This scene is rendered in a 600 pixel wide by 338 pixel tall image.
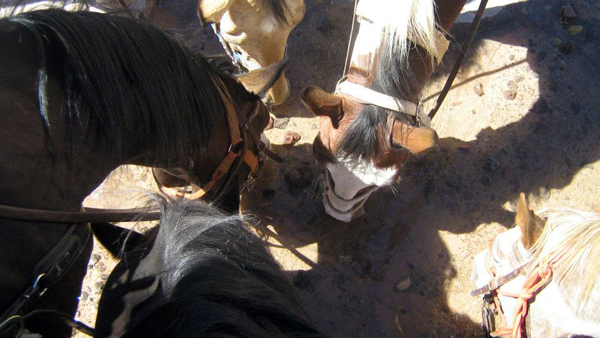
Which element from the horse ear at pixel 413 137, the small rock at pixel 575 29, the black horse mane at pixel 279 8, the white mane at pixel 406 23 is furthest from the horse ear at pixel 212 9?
the small rock at pixel 575 29

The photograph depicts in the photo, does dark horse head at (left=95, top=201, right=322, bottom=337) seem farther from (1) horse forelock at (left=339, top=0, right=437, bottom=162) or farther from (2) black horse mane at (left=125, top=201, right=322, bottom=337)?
(1) horse forelock at (left=339, top=0, right=437, bottom=162)

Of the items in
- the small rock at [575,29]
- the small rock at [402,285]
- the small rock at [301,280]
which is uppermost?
the small rock at [575,29]

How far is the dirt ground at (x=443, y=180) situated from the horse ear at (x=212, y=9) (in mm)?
1185

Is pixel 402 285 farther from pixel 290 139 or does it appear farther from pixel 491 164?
pixel 290 139

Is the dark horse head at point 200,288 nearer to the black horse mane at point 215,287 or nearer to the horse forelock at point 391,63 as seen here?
the black horse mane at point 215,287

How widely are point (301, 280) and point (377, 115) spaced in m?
1.40

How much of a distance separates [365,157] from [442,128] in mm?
1632

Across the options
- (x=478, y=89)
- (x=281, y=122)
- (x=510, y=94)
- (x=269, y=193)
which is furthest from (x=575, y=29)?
(x=269, y=193)

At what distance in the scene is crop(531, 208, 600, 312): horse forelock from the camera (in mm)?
1378

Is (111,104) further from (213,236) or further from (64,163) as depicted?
(213,236)

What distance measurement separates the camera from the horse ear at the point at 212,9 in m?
1.99

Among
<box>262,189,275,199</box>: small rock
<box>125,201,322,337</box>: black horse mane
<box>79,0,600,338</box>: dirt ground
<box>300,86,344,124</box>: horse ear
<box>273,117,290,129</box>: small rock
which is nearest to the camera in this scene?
<box>125,201,322,337</box>: black horse mane

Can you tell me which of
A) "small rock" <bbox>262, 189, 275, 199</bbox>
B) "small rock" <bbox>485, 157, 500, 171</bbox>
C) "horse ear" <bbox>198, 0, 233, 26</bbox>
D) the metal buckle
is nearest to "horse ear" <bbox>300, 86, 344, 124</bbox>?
"horse ear" <bbox>198, 0, 233, 26</bbox>

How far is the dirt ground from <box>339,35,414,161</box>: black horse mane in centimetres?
107
